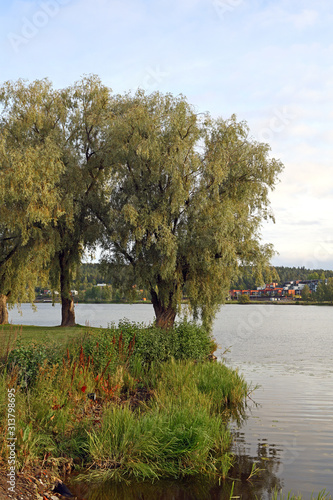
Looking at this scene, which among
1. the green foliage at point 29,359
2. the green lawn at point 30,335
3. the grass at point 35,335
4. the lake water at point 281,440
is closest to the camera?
the lake water at point 281,440

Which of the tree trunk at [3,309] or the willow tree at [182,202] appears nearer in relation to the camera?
the willow tree at [182,202]

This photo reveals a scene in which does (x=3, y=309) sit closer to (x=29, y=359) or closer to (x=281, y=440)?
(x=29, y=359)

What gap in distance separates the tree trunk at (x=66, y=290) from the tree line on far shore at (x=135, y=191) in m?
0.87

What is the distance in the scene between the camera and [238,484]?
7.14 meters

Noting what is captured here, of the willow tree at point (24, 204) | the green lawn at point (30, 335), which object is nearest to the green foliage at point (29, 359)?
the green lawn at point (30, 335)

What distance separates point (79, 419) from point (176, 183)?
13658mm

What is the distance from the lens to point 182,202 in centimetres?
2062

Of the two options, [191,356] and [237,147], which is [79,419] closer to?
[191,356]

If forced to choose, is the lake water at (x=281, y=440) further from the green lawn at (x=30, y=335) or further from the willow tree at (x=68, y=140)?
the willow tree at (x=68, y=140)

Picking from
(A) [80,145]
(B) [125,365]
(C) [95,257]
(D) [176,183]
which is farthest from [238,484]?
(A) [80,145]

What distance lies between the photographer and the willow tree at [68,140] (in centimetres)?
2391

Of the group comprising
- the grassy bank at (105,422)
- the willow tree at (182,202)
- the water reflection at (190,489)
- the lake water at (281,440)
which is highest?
the willow tree at (182,202)

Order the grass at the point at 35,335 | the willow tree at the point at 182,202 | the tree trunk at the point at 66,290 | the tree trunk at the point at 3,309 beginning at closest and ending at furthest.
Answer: the grass at the point at 35,335
the willow tree at the point at 182,202
the tree trunk at the point at 66,290
the tree trunk at the point at 3,309

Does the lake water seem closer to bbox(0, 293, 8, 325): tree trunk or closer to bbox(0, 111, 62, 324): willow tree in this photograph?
bbox(0, 111, 62, 324): willow tree
